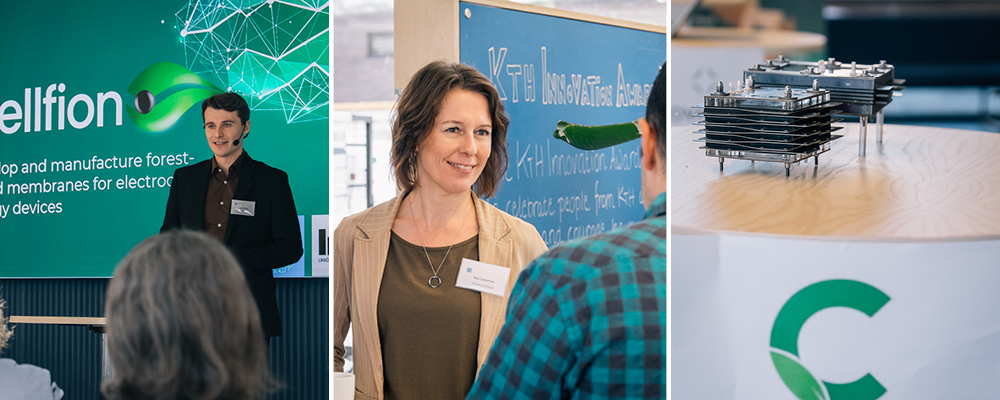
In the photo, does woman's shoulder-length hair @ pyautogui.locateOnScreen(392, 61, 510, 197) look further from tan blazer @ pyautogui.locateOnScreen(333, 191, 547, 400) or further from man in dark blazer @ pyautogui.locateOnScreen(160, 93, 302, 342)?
man in dark blazer @ pyautogui.locateOnScreen(160, 93, 302, 342)

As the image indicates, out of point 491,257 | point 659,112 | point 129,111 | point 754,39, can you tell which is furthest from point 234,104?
point 754,39

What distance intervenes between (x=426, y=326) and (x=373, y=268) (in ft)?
0.78

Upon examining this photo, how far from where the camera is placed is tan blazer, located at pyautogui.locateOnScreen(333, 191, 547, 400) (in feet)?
6.40

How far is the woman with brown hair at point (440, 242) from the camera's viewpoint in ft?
6.37

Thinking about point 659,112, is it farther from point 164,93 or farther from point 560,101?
point 164,93

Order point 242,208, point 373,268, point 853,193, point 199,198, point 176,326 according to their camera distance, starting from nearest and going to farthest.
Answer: point 176,326, point 853,193, point 373,268, point 242,208, point 199,198

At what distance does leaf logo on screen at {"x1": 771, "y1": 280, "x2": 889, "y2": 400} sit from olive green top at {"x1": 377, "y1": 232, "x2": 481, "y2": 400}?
77cm

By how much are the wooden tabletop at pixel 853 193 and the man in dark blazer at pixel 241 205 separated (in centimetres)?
164

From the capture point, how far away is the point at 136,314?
143 centimetres

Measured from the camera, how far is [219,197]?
2.96m

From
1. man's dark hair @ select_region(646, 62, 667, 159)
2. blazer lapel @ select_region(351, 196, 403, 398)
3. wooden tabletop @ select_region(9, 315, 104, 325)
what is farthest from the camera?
wooden tabletop @ select_region(9, 315, 104, 325)

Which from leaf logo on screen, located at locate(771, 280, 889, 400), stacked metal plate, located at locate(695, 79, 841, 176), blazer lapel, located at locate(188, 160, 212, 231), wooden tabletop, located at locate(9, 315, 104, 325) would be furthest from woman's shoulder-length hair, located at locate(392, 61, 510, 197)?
wooden tabletop, located at locate(9, 315, 104, 325)

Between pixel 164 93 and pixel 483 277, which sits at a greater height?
pixel 164 93

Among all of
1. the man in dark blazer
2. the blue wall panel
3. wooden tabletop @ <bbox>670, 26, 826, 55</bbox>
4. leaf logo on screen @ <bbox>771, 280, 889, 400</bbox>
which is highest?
wooden tabletop @ <bbox>670, 26, 826, 55</bbox>
